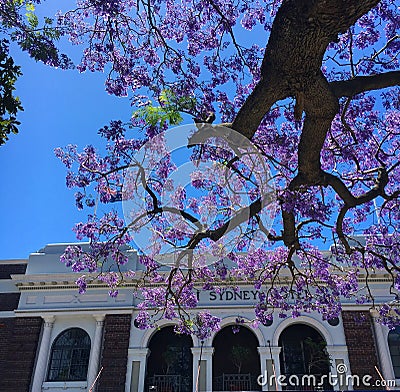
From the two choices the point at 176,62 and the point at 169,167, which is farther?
the point at 169,167

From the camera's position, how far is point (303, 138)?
17.3ft

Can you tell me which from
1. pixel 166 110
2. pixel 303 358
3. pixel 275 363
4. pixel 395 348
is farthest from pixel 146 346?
pixel 166 110

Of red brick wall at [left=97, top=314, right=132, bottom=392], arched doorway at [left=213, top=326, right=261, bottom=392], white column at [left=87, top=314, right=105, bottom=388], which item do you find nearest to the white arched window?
arched doorway at [left=213, top=326, right=261, bottom=392]

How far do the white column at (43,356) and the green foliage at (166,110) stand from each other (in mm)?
9870

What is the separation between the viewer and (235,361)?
1403 cm

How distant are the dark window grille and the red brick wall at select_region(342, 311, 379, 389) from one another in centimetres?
792

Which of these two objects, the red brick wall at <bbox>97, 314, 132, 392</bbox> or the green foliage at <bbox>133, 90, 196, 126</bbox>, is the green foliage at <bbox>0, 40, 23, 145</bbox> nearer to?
the green foliage at <bbox>133, 90, 196, 126</bbox>

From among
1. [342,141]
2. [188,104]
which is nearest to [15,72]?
[188,104]

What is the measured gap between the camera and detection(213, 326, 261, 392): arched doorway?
1353 cm

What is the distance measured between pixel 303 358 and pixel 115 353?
225 inches

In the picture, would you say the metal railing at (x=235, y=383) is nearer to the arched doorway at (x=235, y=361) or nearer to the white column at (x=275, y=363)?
the arched doorway at (x=235, y=361)

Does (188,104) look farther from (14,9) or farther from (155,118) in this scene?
(14,9)

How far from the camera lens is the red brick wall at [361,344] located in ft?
40.9

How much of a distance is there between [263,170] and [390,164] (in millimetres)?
2444
